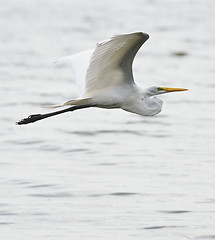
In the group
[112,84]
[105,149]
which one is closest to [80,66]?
[112,84]

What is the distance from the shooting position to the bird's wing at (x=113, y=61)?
622 cm

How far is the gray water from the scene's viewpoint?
6941 millimetres

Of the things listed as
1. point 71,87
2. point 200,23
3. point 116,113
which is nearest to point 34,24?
point 200,23

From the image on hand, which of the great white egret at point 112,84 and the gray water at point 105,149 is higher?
the great white egret at point 112,84

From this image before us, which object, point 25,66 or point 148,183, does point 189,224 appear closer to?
point 148,183

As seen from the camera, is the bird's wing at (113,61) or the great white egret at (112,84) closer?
the bird's wing at (113,61)

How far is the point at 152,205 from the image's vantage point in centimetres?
737

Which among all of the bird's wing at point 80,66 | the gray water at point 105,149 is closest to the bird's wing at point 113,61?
the bird's wing at point 80,66

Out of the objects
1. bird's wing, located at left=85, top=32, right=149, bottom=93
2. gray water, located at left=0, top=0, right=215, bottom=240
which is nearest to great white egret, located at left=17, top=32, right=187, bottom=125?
bird's wing, located at left=85, top=32, right=149, bottom=93

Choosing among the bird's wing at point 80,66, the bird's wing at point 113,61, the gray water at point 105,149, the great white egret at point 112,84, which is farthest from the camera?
the bird's wing at point 80,66

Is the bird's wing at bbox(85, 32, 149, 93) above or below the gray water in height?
above

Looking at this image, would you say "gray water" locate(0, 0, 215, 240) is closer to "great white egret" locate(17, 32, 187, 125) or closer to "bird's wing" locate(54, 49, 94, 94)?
"great white egret" locate(17, 32, 187, 125)

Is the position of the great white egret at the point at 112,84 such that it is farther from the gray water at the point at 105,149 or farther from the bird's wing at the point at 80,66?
the gray water at the point at 105,149

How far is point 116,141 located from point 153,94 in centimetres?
267
